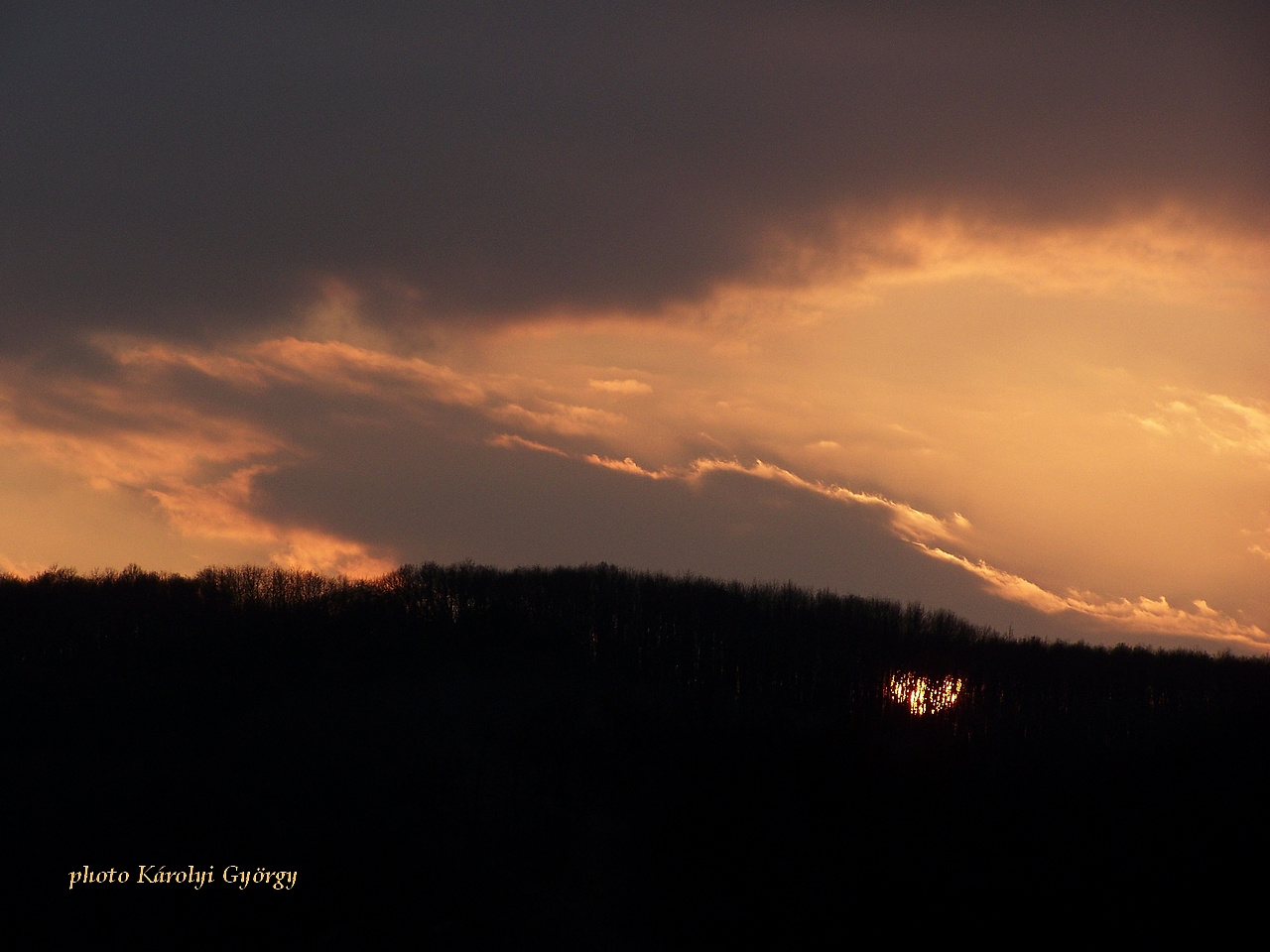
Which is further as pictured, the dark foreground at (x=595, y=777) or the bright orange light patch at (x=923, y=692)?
the bright orange light patch at (x=923, y=692)

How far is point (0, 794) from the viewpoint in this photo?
22.6m

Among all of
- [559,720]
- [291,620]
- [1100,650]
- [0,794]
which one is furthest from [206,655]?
[1100,650]

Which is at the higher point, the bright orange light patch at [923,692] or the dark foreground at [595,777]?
the bright orange light patch at [923,692]

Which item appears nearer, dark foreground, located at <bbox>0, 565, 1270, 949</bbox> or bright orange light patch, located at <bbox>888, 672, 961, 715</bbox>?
dark foreground, located at <bbox>0, 565, 1270, 949</bbox>

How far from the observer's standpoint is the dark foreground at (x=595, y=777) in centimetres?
1775

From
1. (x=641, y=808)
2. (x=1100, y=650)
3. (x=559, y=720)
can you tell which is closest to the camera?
(x=641, y=808)

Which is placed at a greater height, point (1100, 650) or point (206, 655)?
point (1100, 650)

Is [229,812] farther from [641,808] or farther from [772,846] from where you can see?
[772,846]

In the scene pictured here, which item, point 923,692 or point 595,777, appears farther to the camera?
point 923,692

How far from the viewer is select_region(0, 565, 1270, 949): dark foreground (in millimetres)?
17750

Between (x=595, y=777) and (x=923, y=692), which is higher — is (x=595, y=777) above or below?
below

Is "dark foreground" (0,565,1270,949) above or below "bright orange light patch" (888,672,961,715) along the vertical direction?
below

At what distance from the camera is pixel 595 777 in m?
22.9

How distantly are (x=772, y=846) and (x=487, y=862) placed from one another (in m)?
5.98
